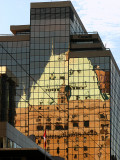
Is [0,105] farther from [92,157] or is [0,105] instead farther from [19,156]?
[19,156]

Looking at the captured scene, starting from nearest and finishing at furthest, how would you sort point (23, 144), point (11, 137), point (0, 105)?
point (11, 137) → point (23, 144) → point (0, 105)

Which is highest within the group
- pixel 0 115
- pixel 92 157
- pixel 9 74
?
pixel 9 74

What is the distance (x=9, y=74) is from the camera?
19925cm

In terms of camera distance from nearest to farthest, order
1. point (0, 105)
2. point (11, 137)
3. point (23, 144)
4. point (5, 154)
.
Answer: point (5, 154), point (11, 137), point (23, 144), point (0, 105)

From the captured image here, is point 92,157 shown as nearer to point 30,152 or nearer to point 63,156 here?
point 63,156

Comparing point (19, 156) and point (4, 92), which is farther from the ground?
point (4, 92)

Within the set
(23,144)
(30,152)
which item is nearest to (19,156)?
(30,152)

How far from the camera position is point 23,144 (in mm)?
131750

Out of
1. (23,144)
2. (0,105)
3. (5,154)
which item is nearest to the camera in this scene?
(5,154)

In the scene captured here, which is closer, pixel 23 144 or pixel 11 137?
pixel 11 137

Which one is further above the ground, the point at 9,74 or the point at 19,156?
the point at 9,74

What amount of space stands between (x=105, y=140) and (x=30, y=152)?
A: 91.1 m

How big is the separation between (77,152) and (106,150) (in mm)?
8729

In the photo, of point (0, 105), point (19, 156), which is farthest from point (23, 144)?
point (0, 105)
